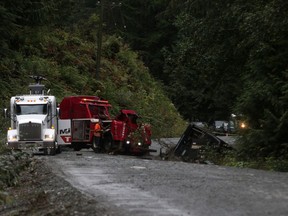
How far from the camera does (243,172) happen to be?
62.5 ft

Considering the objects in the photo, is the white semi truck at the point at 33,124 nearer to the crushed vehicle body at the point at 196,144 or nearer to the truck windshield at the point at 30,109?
the truck windshield at the point at 30,109

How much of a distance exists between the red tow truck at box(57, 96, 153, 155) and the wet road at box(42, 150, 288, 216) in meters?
8.84

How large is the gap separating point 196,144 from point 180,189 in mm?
13214

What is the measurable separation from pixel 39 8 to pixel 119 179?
29.5 meters

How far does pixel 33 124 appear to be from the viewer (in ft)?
93.9

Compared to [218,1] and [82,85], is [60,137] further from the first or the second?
[82,85]

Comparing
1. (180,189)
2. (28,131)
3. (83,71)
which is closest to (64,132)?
(28,131)

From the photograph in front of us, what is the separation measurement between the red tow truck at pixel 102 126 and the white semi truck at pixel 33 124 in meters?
2.16

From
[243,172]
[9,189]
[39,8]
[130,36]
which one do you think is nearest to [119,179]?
[9,189]

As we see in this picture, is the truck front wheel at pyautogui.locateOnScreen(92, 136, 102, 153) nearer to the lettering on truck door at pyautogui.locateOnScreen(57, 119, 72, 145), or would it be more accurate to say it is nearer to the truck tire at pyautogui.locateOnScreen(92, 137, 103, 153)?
the truck tire at pyautogui.locateOnScreen(92, 137, 103, 153)

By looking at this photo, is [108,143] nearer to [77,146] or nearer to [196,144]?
[77,146]

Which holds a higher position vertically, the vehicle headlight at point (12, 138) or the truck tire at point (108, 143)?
the vehicle headlight at point (12, 138)

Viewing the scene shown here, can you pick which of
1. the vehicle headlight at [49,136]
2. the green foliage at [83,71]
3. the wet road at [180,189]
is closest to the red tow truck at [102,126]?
the vehicle headlight at [49,136]

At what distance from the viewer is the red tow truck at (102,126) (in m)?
29.8
